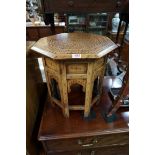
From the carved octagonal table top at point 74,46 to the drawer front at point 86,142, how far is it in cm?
49

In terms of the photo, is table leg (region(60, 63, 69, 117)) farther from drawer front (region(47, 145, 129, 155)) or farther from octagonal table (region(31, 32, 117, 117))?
drawer front (region(47, 145, 129, 155))

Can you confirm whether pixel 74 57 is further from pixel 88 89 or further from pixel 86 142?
pixel 86 142

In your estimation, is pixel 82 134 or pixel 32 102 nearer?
pixel 82 134

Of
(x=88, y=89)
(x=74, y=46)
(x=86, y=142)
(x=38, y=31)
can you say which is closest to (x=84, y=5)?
(x=74, y=46)

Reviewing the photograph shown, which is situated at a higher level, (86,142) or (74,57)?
(74,57)

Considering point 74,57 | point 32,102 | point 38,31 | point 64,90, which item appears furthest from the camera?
point 38,31

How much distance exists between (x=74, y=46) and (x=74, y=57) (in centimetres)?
10

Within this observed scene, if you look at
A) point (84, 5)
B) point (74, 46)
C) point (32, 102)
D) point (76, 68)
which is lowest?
point (32, 102)

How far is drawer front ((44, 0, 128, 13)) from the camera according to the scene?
3.36ft

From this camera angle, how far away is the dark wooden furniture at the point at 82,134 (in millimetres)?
895

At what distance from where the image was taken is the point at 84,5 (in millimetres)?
1043
